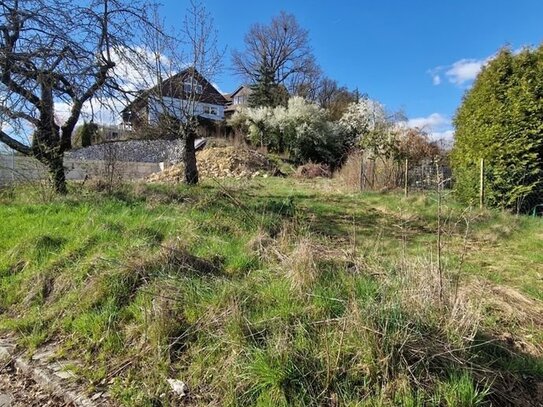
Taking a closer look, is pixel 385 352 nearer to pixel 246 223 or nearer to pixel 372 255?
pixel 372 255

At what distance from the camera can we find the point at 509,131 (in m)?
8.99

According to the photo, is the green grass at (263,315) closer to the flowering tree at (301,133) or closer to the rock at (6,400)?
the rock at (6,400)

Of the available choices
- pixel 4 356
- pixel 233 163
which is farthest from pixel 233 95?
pixel 4 356

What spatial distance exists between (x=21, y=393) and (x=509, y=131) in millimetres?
9562

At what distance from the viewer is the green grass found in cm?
236

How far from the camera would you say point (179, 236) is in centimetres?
496

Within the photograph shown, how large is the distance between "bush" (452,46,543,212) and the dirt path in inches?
359

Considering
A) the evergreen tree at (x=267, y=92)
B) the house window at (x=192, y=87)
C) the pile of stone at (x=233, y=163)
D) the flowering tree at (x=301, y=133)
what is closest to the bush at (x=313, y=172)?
the pile of stone at (x=233, y=163)

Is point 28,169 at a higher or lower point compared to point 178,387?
higher

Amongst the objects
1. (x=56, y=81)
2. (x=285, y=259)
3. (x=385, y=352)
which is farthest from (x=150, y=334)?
(x=56, y=81)

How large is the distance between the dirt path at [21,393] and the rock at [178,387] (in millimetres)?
634

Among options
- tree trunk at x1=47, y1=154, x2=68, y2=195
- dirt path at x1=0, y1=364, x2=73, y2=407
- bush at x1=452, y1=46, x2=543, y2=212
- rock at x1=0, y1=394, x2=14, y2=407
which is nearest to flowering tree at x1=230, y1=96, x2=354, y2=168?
bush at x1=452, y1=46, x2=543, y2=212

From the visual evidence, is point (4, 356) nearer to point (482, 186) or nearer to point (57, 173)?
point (57, 173)

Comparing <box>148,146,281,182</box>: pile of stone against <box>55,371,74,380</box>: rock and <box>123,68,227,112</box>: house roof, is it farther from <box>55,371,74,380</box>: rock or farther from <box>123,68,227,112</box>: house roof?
<box>55,371,74,380</box>: rock
